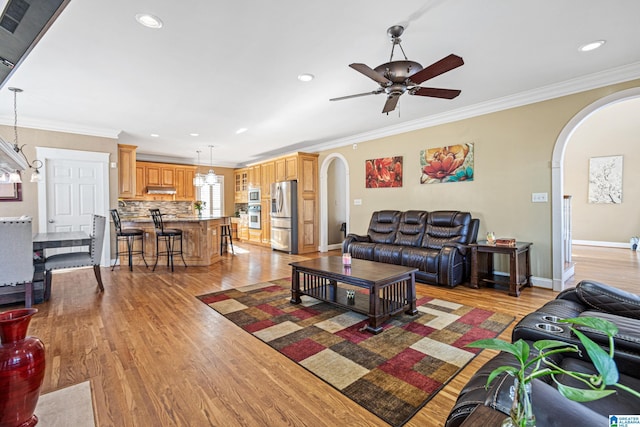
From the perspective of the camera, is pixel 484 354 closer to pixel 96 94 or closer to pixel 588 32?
pixel 588 32

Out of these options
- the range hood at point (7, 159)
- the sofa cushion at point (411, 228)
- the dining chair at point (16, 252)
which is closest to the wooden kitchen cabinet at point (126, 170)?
the range hood at point (7, 159)

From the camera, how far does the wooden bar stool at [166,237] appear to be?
17.5 feet

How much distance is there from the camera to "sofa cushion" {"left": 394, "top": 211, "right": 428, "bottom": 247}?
4887 mm

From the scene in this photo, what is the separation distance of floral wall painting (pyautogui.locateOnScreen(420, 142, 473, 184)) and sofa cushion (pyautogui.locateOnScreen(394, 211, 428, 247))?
0.74 metres

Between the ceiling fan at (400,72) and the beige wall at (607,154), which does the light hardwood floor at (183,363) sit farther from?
the beige wall at (607,154)

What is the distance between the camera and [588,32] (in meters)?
2.73

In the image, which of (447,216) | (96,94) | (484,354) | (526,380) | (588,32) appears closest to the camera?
(526,380)

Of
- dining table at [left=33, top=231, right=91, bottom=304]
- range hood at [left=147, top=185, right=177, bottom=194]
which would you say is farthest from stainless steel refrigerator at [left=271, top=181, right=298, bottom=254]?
dining table at [left=33, top=231, right=91, bottom=304]

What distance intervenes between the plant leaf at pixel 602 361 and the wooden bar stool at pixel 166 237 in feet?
18.9

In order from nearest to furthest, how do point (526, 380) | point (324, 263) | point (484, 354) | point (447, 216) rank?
point (526, 380), point (484, 354), point (324, 263), point (447, 216)

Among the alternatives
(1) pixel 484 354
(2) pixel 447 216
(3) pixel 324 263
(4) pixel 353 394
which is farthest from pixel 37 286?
(2) pixel 447 216

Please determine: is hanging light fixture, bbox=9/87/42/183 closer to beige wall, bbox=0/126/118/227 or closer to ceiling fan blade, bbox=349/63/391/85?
beige wall, bbox=0/126/118/227

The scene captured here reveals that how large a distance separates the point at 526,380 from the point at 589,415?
7.6 inches

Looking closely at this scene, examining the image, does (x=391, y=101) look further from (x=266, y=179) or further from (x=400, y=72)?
(x=266, y=179)
